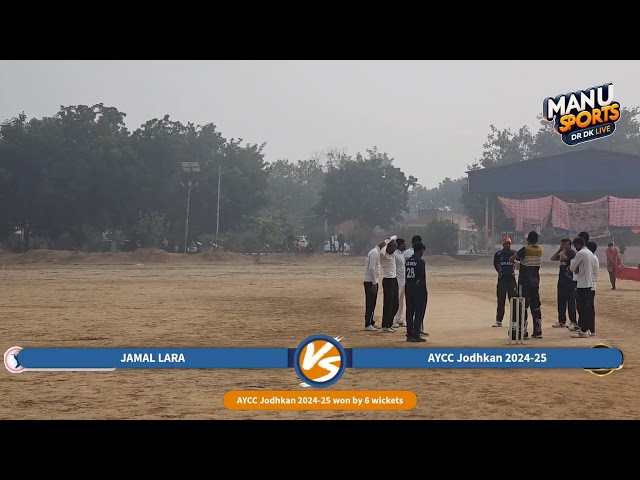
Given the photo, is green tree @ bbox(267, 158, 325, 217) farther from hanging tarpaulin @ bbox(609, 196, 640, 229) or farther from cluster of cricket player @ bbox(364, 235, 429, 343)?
cluster of cricket player @ bbox(364, 235, 429, 343)

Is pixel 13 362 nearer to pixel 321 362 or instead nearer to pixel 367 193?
pixel 321 362

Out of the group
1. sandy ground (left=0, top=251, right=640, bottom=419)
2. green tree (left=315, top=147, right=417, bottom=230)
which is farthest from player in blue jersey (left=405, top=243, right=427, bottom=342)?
green tree (left=315, top=147, right=417, bottom=230)

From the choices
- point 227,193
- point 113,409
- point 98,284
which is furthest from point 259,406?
point 227,193

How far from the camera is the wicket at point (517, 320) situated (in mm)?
12297

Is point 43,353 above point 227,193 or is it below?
below

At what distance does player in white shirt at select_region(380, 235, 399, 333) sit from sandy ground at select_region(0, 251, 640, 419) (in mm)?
472

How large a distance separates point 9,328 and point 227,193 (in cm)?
5207

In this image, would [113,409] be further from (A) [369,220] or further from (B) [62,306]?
(A) [369,220]

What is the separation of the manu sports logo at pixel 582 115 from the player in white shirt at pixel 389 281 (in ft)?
19.0

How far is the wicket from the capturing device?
40.3 feet

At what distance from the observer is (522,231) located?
164ft

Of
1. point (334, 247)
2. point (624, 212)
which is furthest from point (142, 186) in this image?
point (624, 212)

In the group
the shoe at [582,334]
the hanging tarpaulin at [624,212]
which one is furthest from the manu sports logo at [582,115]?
the hanging tarpaulin at [624,212]

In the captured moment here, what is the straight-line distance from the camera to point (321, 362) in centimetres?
704
